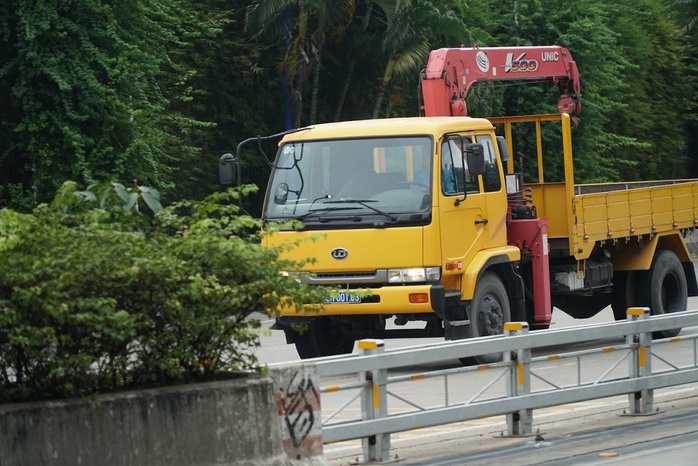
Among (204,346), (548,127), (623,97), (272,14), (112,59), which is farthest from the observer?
(623,97)

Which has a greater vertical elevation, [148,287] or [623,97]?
[623,97]

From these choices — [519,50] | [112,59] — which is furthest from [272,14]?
[519,50]

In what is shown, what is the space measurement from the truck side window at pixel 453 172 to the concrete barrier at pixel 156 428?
758 cm

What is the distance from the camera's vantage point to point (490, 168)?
1577 centimetres

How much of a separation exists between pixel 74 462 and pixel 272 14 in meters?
23.8

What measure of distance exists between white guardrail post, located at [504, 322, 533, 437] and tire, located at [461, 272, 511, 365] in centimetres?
403

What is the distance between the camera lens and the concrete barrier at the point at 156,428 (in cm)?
655

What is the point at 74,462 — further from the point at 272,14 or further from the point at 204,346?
the point at 272,14

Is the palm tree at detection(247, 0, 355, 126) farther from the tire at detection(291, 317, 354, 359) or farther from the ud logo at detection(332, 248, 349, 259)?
the ud logo at detection(332, 248, 349, 259)

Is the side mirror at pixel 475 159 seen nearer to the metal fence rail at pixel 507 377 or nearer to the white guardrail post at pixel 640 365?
the metal fence rail at pixel 507 377

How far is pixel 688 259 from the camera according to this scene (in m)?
19.8

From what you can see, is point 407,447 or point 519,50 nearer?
point 407,447

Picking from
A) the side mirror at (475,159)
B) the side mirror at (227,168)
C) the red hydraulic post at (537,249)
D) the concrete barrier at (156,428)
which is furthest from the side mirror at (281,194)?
the concrete barrier at (156,428)

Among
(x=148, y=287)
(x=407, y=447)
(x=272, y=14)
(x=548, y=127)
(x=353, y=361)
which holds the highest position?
(x=272, y=14)
